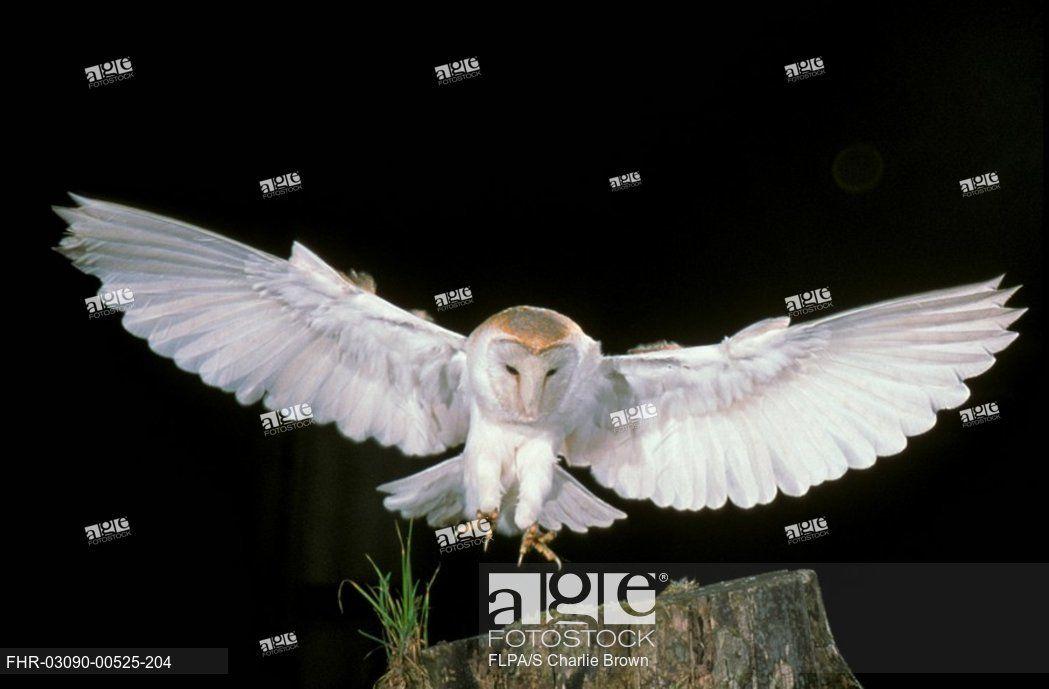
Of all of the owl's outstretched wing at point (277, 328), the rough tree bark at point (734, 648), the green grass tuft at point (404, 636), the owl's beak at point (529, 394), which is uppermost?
the owl's outstretched wing at point (277, 328)

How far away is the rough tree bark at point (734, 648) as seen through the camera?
2012mm

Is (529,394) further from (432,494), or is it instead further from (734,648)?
(734,648)

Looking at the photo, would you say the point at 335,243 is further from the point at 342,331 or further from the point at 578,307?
the point at 578,307

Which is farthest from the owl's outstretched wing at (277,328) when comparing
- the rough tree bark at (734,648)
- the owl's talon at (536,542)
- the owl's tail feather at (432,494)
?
the rough tree bark at (734,648)

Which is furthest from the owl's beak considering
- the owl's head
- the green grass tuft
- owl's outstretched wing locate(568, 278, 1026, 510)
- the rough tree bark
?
the rough tree bark

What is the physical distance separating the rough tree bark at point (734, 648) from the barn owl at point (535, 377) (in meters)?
0.45

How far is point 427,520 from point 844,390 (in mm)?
1194

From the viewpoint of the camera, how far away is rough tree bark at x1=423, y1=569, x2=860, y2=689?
2012 mm

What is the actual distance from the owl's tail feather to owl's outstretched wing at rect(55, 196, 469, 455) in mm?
137

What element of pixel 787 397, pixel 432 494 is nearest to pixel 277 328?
pixel 432 494

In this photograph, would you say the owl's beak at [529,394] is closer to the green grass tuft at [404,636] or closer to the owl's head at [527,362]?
the owl's head at [527,362]

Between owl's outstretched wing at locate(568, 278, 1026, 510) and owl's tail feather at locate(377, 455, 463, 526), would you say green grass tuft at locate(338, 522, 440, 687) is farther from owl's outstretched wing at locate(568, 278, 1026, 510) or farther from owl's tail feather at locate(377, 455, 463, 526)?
owl's outstretched wing at locate(568, 278, 1026, 510)

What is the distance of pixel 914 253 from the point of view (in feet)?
9.70

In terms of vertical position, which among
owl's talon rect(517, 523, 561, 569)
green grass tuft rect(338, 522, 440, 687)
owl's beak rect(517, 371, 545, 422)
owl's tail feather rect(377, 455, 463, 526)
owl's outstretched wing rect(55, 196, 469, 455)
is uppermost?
owl's outstretched wing rect(55, 196, 469, 455)
